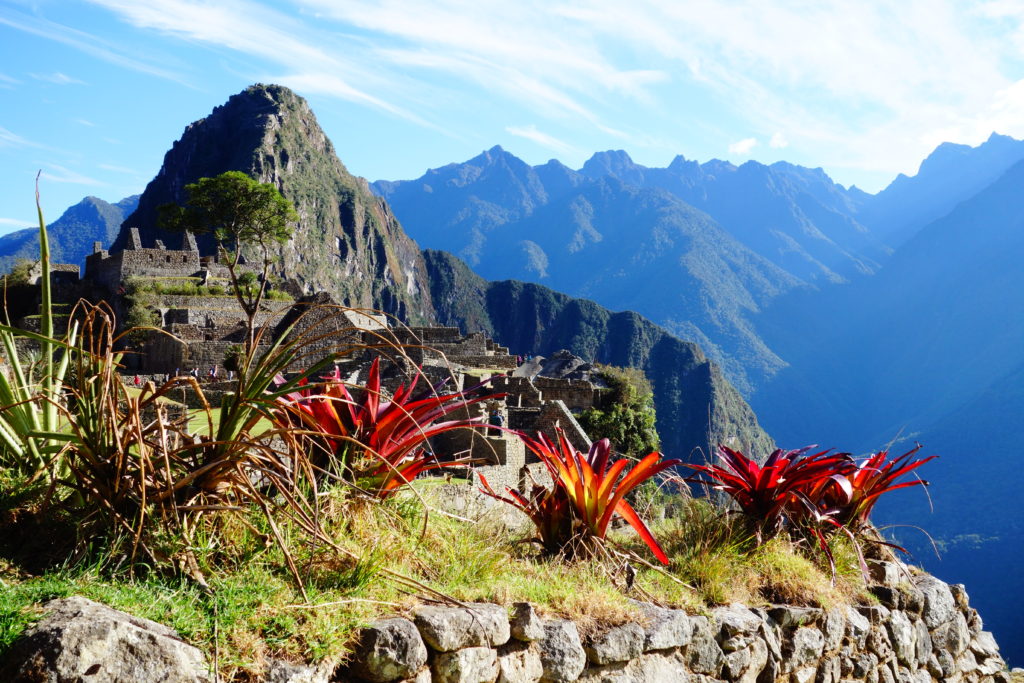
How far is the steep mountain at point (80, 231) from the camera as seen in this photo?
495 feet

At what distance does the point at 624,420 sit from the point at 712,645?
26.4 m

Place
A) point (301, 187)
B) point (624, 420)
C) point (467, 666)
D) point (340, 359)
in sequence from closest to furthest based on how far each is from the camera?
point (467, 666), point (340, 359), point (624, 420), point (301, 187)

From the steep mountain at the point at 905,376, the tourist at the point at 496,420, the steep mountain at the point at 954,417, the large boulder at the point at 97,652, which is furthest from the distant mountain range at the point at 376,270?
the large boulder at the point at 97,652

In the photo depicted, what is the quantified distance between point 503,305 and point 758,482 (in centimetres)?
19367

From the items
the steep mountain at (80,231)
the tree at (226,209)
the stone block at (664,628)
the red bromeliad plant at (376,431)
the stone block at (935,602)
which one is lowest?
the stone block at (935,602)

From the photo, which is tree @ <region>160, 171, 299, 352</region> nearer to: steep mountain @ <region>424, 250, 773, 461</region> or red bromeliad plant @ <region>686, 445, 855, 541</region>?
red bromeliad plant @ <region>686, 445, 855, 541</region>

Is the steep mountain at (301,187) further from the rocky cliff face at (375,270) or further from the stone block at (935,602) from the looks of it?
the stone block at (935,602)

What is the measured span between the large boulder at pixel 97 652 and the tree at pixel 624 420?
25.6 meters

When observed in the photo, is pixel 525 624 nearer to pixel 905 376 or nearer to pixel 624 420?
pixel 624 420

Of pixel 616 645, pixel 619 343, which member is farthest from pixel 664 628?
pixel 619 343

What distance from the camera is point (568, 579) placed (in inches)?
136

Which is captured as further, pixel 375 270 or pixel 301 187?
pixel 375 270

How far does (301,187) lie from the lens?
14688 centimetres

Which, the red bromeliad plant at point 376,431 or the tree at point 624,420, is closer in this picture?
the red bromeliad plant at point 376,431
